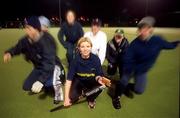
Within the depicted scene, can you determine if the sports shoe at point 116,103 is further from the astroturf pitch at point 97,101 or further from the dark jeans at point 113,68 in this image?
the dark jeans at point 113,68

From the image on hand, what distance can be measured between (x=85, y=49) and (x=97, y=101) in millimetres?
435

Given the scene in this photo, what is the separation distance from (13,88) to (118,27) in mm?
924

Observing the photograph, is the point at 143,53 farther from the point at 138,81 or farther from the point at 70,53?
the point at 70,53

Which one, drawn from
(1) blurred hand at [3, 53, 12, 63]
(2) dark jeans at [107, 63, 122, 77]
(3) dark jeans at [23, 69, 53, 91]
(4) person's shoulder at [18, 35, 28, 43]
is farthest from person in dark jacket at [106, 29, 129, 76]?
(1) blurred hand at [3, 53, 12, 63]

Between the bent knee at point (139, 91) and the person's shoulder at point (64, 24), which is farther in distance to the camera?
the bent knee at point (139, 91)

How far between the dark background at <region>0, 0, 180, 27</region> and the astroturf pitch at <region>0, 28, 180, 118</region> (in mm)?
222

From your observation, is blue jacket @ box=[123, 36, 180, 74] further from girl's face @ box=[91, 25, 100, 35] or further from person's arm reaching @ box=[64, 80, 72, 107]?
person's arm reaching @ box=[64, 80, 72, 107]

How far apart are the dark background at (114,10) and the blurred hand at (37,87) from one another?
0.48 metres

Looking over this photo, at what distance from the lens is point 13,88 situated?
197 cm

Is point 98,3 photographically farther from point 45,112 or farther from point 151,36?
point 45,112

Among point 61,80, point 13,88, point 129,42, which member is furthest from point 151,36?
point 13,88

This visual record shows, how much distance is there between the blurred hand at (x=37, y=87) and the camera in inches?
74.5

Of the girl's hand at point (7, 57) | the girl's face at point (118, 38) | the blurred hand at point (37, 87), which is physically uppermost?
the girl's face at point (118, 38)

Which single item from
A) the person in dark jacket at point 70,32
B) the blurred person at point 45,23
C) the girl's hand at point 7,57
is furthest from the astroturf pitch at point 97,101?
the blurred person at point 45,23
